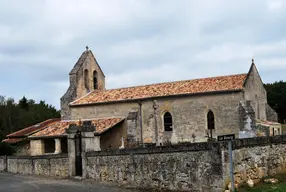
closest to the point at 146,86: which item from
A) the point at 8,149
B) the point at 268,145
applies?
the point at 8,149

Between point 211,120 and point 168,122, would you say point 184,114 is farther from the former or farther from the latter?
point 211,120

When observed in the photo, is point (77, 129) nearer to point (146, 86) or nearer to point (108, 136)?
point (108, 136)

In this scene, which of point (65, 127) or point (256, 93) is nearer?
point (256, 93)

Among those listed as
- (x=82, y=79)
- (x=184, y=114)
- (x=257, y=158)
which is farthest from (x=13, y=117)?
(x=257, y=158)

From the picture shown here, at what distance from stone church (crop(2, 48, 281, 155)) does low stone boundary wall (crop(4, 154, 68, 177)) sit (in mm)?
5980

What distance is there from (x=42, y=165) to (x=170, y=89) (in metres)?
14.2

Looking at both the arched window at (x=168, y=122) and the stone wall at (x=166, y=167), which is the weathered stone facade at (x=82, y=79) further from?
the stone wall at (x=166, y=167)

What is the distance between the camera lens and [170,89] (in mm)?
33219

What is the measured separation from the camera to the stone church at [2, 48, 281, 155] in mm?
30031

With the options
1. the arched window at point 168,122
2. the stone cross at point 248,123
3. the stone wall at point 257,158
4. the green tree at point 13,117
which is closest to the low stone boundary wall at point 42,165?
the stone wall at point 257,158

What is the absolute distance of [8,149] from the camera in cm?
3244

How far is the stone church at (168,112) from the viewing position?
30.0 meters

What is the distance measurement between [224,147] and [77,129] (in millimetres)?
9886

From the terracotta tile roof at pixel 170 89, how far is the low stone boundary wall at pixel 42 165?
37.1ft
